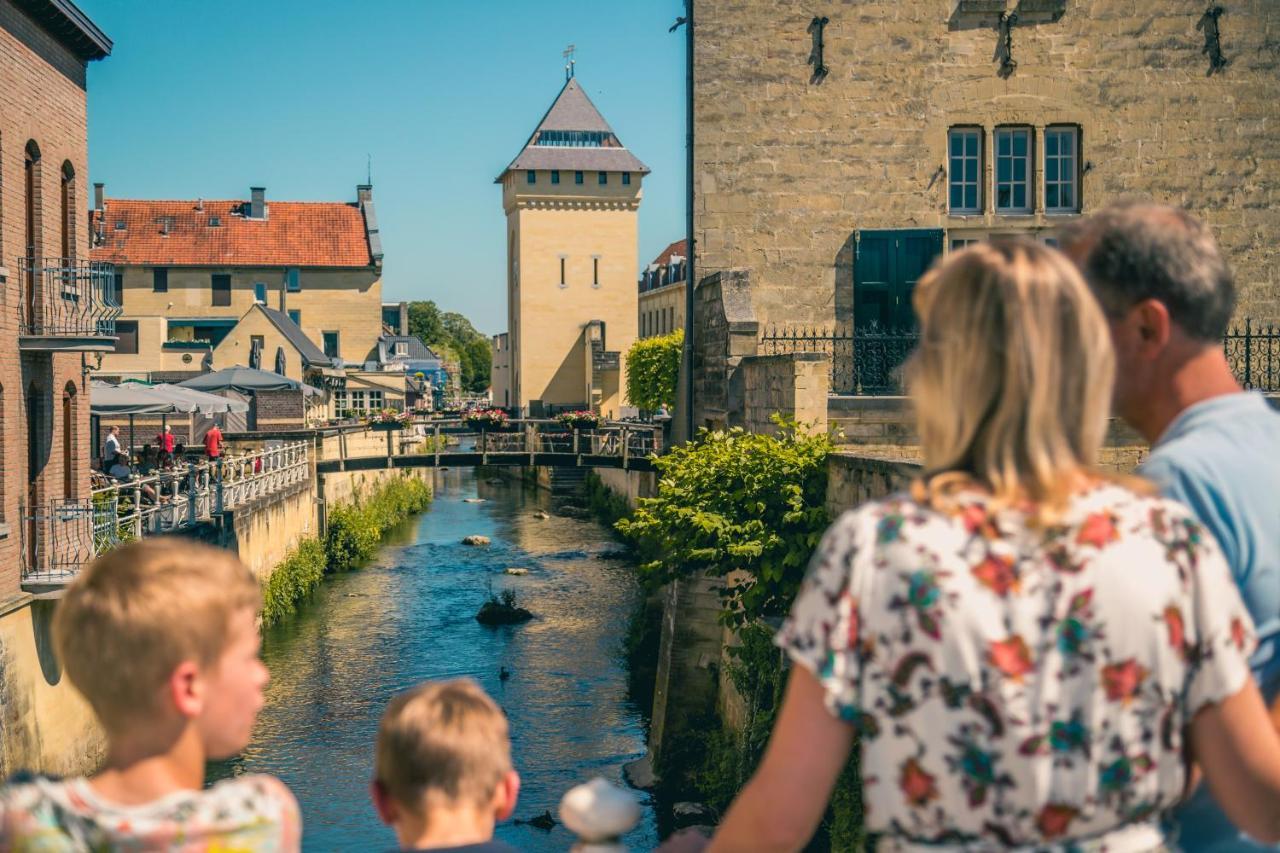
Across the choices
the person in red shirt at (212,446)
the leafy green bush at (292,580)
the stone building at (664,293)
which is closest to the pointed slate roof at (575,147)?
the stone building at (664,293)

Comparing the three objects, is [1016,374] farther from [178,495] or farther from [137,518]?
[178,495]

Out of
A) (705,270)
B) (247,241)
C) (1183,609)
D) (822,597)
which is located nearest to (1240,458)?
(1183,609)

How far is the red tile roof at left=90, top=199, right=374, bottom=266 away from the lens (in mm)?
69688

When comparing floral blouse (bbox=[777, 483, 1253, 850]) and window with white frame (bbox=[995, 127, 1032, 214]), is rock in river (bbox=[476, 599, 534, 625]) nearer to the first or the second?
window with white frame (bbox=[995, 127, 1032, 214])

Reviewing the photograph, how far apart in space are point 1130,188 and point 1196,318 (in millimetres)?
16362

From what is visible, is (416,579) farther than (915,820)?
Yes

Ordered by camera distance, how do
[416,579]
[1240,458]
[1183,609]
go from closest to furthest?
[1183,609] < [1240,458] < [416,579]

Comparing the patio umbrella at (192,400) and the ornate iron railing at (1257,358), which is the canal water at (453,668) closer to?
the patio umbrella at (192,400)

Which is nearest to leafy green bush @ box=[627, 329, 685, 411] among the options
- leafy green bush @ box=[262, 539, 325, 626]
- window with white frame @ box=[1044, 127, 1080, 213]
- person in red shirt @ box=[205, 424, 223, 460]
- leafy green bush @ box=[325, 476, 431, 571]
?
leafy green bush @ box=[325, 476, 431, 571]

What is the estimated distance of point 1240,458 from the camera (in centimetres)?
269

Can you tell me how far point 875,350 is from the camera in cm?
1708

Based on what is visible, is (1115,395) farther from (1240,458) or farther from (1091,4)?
(1091,4)

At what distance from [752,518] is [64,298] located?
8.94 meters

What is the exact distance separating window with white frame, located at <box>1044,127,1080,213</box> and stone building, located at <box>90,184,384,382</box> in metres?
52.0
